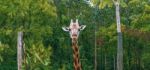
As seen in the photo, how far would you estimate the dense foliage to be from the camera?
36.8 meters

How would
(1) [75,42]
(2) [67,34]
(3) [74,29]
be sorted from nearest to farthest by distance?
(1) [75,42] → (3) [74,29] → (2) [67,34]

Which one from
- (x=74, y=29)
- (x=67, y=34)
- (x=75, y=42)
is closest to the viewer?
(x=75, y=42)

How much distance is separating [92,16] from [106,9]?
1.55 m

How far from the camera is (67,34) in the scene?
41.9 metres

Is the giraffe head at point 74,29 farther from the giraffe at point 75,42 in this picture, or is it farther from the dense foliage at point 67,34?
the dense foliage at point 67,34

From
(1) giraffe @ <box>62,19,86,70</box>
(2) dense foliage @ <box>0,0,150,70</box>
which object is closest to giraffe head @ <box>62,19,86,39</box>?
(1) giraffe @ <box>62,19,86,70</box>

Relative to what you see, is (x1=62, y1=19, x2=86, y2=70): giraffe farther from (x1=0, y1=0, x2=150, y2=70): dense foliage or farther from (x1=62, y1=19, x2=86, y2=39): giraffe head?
(x1=0, y1=0, x2=150, y2=70): dense foliage

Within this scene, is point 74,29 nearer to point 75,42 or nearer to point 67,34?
point 75,42

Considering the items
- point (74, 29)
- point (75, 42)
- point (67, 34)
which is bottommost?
point (75, 42)

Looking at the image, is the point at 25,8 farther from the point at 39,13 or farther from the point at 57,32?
the point at 57,32

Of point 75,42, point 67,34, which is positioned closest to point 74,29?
point 75,42

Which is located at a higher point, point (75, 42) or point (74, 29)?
point (74, 29)

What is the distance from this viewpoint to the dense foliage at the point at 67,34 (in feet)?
121

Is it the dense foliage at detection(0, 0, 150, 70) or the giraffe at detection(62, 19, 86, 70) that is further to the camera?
the dense foliage at detection(0, 0, 150, 70)
